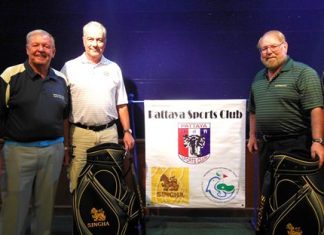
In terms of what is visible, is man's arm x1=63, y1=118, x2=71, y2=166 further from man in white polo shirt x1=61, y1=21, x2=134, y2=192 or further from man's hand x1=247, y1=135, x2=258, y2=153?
man's hand x1=247, y1=135, x2=258, y2=153

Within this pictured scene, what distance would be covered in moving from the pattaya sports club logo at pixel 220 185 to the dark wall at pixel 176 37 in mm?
621

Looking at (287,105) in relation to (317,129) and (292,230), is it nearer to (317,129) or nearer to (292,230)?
(317,129)

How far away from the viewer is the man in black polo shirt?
2318mm

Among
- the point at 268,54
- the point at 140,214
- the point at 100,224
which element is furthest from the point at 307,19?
the point at 100,224

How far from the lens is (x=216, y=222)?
10.7 feet

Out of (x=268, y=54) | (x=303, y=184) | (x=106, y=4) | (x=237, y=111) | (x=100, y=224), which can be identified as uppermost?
(x=106, y=4)

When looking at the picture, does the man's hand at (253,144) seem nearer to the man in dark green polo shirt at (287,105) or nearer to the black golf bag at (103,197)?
the man in dark green polo shirt at (287,105)

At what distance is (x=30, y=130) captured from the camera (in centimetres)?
232

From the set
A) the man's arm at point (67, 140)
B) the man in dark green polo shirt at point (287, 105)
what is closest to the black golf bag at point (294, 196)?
the man in dark green polo shirt at point (287, 105)

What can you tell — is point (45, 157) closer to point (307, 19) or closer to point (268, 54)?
point (268, 54)

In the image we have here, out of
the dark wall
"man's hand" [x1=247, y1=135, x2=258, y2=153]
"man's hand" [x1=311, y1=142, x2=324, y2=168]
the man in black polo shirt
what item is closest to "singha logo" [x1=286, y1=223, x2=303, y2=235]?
"man's hand" [x1=311, y1=142, x2=324, y2=168]

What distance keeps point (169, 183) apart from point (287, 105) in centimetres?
117

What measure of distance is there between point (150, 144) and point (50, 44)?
1159 millimetres

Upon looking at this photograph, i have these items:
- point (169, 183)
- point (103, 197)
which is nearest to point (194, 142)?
point (169, 183)
